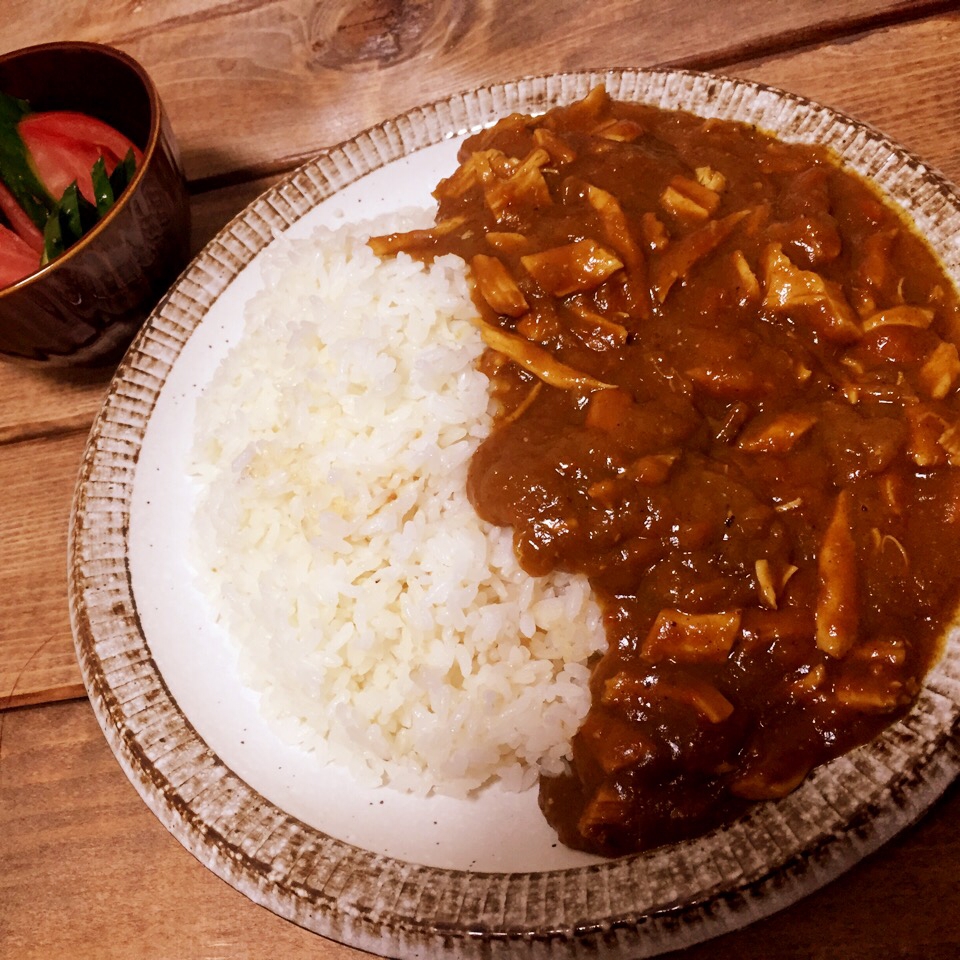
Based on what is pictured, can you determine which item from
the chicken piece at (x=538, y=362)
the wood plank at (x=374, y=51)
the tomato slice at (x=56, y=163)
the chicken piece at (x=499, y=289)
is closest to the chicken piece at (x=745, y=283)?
the chicken piece at (x=538, y=362)

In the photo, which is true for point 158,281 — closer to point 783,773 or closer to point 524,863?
point 524,863

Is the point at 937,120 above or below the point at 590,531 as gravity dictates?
above

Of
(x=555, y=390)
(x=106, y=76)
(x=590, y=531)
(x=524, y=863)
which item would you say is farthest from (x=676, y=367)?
(x=106, y=76)

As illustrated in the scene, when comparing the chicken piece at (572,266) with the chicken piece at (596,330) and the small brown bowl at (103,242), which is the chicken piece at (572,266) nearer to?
Result: the chicken piece at (596,330)

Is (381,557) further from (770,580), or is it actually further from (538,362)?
(770,580)

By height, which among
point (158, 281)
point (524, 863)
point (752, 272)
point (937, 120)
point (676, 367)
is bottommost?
point (524, 863)

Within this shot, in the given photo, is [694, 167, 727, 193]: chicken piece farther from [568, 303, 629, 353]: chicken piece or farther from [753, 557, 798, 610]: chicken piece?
[753, 557, 798, 610]: chicken piece

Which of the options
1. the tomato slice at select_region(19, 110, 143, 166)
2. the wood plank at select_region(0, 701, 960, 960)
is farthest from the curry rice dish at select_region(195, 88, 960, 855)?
the tomato slice at select_region(19, 110, 143, 166)

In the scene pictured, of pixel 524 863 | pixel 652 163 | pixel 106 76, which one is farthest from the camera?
pixel 106 76
